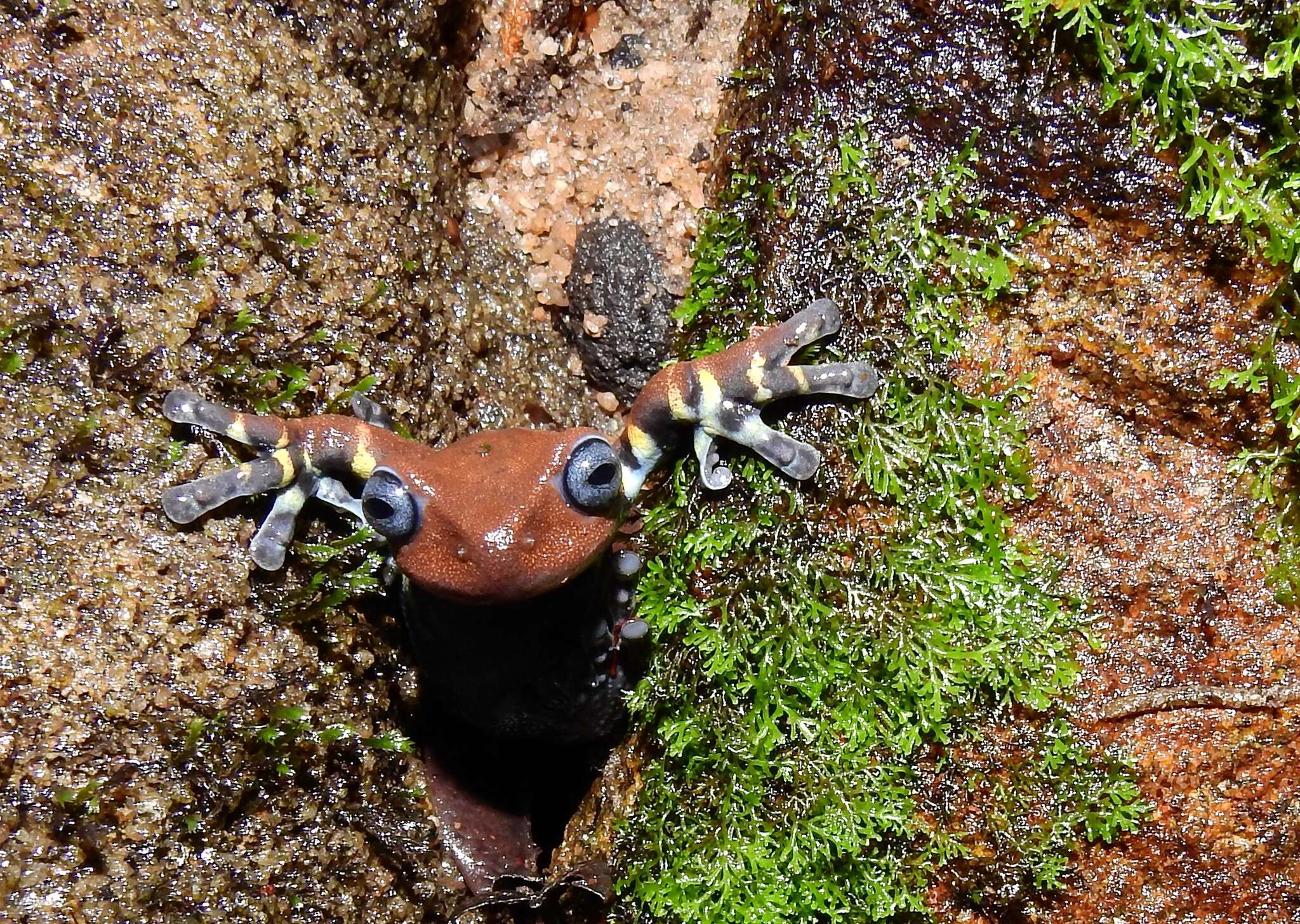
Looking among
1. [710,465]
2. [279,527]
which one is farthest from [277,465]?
[710,465]

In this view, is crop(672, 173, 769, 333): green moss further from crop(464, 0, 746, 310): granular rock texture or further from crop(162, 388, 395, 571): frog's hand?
crop(162, 388, 395, 571): frog's hand

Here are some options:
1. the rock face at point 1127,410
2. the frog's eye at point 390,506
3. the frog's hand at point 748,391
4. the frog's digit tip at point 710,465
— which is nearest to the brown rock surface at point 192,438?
the frog's eye at point 390,506

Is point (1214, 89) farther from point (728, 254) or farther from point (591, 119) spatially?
point (591, 119)

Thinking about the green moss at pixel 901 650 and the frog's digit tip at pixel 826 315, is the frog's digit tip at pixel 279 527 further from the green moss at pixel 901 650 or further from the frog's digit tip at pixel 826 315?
the frog's digit tip at pixel 826 315

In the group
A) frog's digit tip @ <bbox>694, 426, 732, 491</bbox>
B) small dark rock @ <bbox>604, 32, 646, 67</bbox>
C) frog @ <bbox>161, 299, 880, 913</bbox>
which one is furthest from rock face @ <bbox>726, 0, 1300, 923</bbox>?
small dark rock @ <bbox>604, 32, 646, 67</bbox>

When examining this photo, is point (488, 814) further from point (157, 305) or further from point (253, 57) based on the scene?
point (253, 57)
